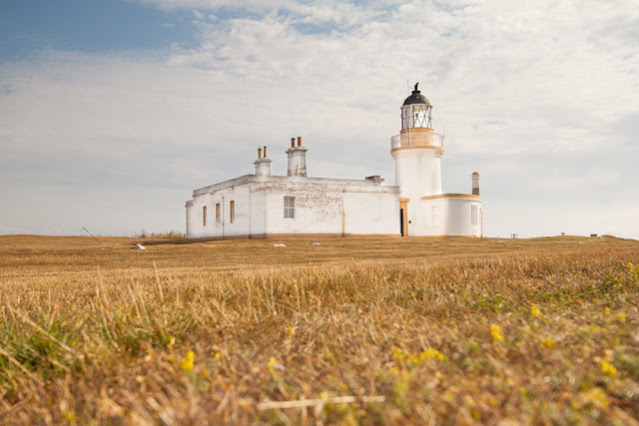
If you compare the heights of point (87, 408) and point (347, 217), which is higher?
point (347, 217)

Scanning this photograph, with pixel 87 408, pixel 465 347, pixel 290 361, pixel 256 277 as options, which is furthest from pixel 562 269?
pixel 87 408

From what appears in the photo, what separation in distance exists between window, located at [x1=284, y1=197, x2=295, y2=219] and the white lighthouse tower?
7942mm

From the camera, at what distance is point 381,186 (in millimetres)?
30391

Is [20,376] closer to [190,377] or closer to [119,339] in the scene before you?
[119,339]

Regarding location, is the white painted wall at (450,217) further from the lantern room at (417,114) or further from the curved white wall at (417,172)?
the lantern room at (417,114)

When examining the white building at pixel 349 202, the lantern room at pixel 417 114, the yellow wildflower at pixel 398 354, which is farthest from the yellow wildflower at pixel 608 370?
the lantern room at pixel 417 114

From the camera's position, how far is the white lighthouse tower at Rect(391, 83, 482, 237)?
1259 inches

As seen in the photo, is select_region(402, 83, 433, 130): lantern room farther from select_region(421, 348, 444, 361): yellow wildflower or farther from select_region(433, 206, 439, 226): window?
select_region(421, 348, 444, 361): yellow wildflower

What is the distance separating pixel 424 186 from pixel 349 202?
6207mm

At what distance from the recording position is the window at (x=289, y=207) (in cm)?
2705

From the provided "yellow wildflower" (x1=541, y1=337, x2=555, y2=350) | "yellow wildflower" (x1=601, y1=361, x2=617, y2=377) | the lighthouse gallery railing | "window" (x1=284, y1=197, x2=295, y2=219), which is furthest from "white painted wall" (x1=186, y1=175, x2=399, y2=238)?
"yellow wildflower" (x1=601, y1=361, x2=617, y2=377)

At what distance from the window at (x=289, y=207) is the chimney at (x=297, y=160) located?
263 centimetres

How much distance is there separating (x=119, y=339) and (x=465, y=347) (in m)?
2.55

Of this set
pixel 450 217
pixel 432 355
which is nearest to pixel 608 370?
pixel 432 355
